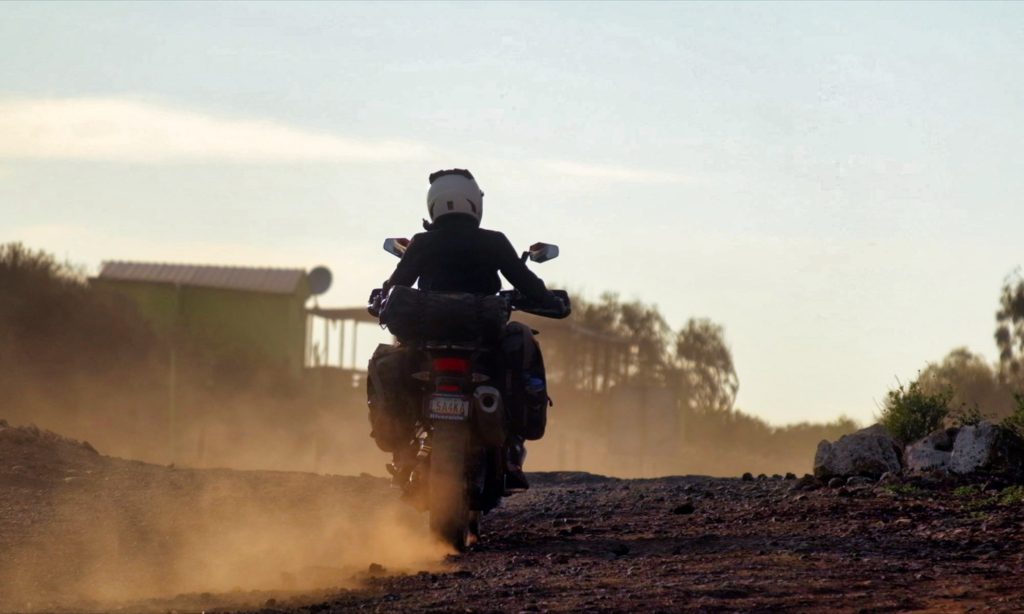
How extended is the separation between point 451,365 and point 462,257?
0.87 metres

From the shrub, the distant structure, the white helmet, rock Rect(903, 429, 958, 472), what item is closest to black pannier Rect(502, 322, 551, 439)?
the white helmet

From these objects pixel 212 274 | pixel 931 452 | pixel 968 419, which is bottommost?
pixel 931 452

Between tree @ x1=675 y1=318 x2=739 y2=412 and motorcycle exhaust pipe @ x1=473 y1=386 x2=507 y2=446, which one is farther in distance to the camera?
tree @ x1=675 y1=318 x2=739 y2=412

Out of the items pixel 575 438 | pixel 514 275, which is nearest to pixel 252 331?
pixel 575 438

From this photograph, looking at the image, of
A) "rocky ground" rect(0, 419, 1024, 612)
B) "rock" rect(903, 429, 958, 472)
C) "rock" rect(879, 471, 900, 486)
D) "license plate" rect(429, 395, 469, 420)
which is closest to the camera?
"rocky ground" rect(0, 419, 1024, 612)

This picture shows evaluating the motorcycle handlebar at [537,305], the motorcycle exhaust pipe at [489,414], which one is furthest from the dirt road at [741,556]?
the motorcycle handlebar at [537,305]

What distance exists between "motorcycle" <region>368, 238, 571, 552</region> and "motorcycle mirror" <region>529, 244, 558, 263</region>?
63cm

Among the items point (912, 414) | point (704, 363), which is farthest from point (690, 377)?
point (912, 414)

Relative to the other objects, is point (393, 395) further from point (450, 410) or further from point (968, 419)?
point (968, 419)

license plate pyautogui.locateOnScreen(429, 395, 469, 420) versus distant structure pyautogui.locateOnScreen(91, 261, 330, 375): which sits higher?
distant structure pyautogui.locateOnScreen(91, 261, 330, 375)

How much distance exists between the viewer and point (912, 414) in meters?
16.4

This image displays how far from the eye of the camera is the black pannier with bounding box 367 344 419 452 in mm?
10781

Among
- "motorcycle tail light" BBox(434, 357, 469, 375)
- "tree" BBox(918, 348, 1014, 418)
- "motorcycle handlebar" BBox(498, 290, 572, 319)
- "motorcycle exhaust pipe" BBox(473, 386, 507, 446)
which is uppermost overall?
"tree" BBox(918, 348, 1014, 418)

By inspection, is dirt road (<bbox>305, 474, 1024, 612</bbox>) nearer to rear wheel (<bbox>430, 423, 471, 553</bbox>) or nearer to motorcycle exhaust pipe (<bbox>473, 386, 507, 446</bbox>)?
rear wheel (<bbox>430, 423, 471, 553</bbox>)
